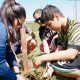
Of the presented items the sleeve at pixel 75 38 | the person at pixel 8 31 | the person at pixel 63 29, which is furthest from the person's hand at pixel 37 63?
the sleeve at pixel 75 38

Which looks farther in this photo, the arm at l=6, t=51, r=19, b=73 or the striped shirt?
the striped shirt

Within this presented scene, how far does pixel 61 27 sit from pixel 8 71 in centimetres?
125

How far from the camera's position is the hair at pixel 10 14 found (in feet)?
11.8

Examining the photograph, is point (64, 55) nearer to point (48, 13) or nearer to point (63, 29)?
point (63, 29)

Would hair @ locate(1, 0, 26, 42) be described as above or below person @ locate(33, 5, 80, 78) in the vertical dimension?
above

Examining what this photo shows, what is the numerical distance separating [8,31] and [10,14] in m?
0.30

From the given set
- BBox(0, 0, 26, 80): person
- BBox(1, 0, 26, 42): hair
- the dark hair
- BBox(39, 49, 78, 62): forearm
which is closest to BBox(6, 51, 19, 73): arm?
BBox(0, 0, 26, 80): person

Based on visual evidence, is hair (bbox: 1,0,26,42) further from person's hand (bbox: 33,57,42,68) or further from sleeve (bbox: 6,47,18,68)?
person's hand (bbox: 33,57,42,68)

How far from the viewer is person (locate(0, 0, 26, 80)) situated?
341 centimetres

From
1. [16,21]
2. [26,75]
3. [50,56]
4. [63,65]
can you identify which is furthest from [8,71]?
[26,75]

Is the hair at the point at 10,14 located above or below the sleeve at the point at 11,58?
above

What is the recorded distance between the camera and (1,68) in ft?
11.3

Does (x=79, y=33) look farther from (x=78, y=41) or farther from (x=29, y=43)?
(x=29, y=43)

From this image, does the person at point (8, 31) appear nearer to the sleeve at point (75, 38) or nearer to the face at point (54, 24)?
the face at point (54, 24)
